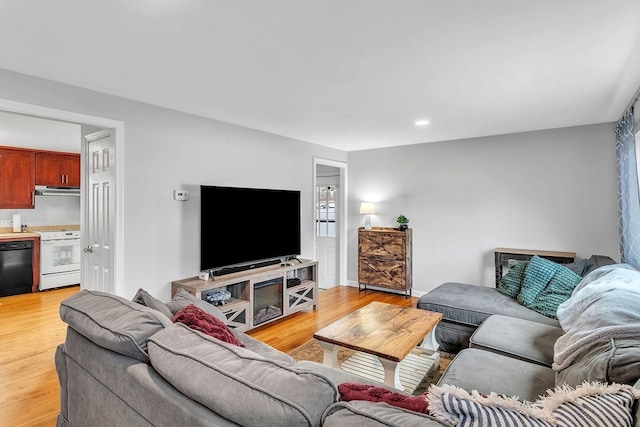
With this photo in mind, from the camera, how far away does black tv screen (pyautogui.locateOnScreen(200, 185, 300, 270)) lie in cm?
350

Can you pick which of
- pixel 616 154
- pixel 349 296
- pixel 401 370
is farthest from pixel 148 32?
pixel 616 154

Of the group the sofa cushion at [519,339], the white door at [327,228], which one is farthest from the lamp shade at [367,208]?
the sofa cushion at [519,339]

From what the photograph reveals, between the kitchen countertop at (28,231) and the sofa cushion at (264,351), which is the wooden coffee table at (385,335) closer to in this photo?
the sofa cushion at (264,351)

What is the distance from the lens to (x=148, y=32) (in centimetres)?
188

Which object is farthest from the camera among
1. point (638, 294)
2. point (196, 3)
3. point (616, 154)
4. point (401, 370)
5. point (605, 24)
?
point (616, 154)

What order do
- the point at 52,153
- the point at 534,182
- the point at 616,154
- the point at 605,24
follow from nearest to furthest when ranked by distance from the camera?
the point at 605,24 → the point at 616,154 → the point at 534,182 → the point at 52,153

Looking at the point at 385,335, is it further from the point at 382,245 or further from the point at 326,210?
the point at 326,210

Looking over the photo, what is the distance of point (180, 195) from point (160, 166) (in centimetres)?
34

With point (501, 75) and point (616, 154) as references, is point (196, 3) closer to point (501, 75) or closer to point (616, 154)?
point (501, 75)

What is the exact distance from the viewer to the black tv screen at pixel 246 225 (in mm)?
3498

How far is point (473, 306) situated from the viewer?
316 cm

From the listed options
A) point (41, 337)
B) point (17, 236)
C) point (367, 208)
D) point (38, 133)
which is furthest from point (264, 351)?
point (17, 236)

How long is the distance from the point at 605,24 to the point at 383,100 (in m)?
1.57

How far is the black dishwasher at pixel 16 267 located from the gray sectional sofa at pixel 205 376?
15.0 ft
